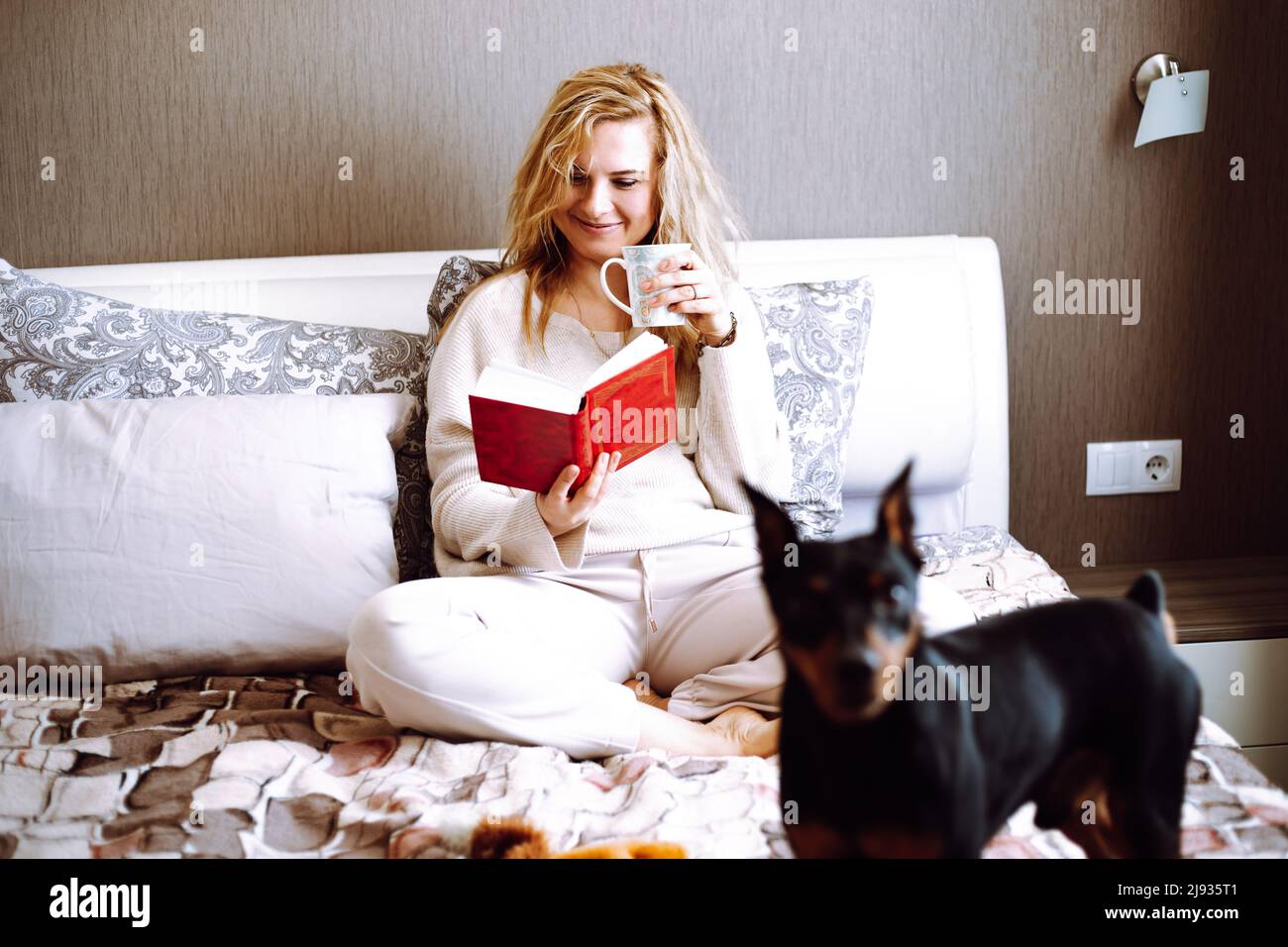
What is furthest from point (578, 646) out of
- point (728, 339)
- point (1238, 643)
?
point (1238, 643)

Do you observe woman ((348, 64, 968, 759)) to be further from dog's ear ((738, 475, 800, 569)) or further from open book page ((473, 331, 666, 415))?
dog's ear ((738, 475, 800, 569))

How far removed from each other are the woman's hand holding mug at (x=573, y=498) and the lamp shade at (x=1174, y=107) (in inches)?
54.7

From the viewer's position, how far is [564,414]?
41.2 inches

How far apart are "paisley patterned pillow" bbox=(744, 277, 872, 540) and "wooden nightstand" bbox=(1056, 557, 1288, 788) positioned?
407 mm

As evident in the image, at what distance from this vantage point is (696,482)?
1.40 m

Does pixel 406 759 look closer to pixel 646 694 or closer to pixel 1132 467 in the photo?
pixel 646 694

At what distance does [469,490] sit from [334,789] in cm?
45

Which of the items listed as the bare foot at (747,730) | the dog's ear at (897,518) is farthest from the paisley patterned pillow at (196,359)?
the dog's ear at (897,518)

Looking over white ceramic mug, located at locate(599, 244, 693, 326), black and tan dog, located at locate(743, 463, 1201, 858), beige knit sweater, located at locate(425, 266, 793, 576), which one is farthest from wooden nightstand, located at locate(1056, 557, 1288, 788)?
black and tan dog, located at locate(743, 463, 1201, 858)

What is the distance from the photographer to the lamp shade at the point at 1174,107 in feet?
6.15

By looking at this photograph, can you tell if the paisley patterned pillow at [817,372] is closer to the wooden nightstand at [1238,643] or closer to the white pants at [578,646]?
the white pants at [578,646]

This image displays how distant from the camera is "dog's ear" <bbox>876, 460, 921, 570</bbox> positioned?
49 centimetres

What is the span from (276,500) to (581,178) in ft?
2.01

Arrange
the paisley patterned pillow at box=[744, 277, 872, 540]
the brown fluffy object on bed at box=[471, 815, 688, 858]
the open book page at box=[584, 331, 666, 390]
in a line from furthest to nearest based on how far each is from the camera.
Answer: the paisley patterned pillow at box=[744, 277, 872, 540]
the open book page at box=[584, 331, 666, 390]
the brown fluffy object on bed at box=[471, 815, 688, 858]
